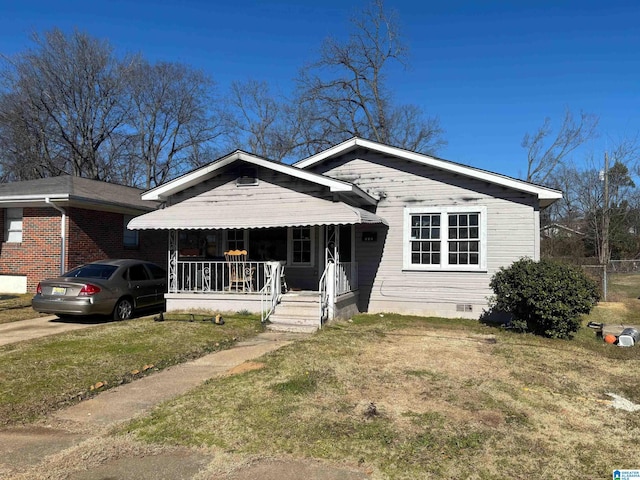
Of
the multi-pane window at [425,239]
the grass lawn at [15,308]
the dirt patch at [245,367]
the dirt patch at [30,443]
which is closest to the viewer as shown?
the dirt patch at [30,443]

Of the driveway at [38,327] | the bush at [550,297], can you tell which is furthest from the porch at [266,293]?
the bush at [550,297]

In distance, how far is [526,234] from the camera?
11797 millimetres

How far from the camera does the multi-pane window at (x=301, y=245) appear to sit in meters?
13.6

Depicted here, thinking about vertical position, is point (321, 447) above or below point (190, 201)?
below

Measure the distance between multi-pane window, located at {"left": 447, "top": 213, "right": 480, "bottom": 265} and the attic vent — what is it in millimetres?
5213

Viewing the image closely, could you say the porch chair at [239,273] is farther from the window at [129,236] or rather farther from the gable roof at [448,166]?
the window at [129,236]

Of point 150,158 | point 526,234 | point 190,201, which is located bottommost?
point 526,234

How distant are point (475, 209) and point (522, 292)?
312cm

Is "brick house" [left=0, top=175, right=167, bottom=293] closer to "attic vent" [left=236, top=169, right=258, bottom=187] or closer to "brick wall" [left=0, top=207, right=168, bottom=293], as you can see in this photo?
"brick wall" [left=0, top=207, right=168, bottom=293]

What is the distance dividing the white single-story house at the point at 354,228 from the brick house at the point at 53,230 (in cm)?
406

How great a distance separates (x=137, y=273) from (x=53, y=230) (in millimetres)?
5128

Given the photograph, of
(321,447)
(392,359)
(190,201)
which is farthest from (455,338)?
(190,201)

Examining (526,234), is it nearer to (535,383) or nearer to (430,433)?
(535,383)

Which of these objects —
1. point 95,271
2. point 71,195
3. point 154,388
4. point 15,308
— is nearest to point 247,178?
point 95,271
